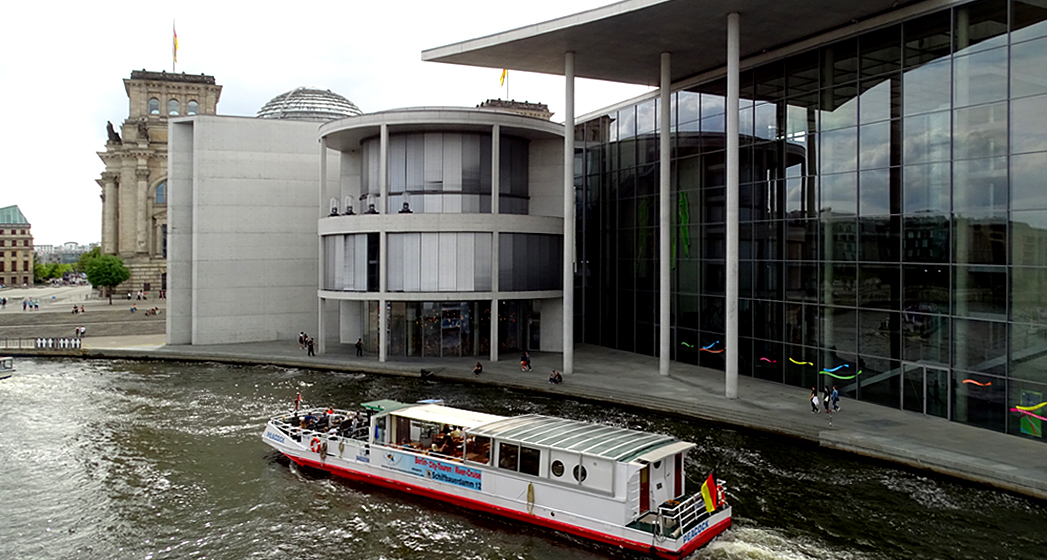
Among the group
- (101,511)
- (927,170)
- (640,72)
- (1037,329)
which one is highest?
(640,72)

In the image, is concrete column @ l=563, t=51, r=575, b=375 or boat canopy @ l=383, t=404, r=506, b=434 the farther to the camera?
concrete column @ l=563, t=51, r=575, b=375

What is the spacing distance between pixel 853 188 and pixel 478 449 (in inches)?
834

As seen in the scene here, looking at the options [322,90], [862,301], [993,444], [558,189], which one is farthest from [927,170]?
[322,90]

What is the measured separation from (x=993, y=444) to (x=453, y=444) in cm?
1856

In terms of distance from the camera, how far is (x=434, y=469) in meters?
20.7

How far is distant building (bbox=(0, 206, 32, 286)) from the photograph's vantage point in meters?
166

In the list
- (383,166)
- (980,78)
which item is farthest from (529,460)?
(383,166)

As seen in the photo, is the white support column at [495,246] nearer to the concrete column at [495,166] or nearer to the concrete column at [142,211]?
the concrete column at [495,166]

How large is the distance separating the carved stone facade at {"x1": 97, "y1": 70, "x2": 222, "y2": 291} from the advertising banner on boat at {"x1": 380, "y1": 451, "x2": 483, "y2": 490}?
89190mm

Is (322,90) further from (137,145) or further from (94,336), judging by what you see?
(137,145)

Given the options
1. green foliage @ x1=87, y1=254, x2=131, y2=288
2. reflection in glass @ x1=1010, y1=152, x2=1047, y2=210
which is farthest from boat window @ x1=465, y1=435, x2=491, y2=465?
green foliage @ x1=87, y1=254, x2=131, y2=288

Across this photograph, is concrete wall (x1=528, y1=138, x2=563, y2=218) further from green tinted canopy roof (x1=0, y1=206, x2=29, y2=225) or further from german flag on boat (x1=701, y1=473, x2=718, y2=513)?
green tinted canopy roof (x1=0, y1=206, x2=29, y2=225)

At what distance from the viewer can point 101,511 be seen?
19562mm

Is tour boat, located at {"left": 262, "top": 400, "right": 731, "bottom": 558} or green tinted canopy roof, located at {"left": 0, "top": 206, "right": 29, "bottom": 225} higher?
green tinted canopy roof, located at {"left": 0, "top": 206, "right": 29, "bottom": 225}
